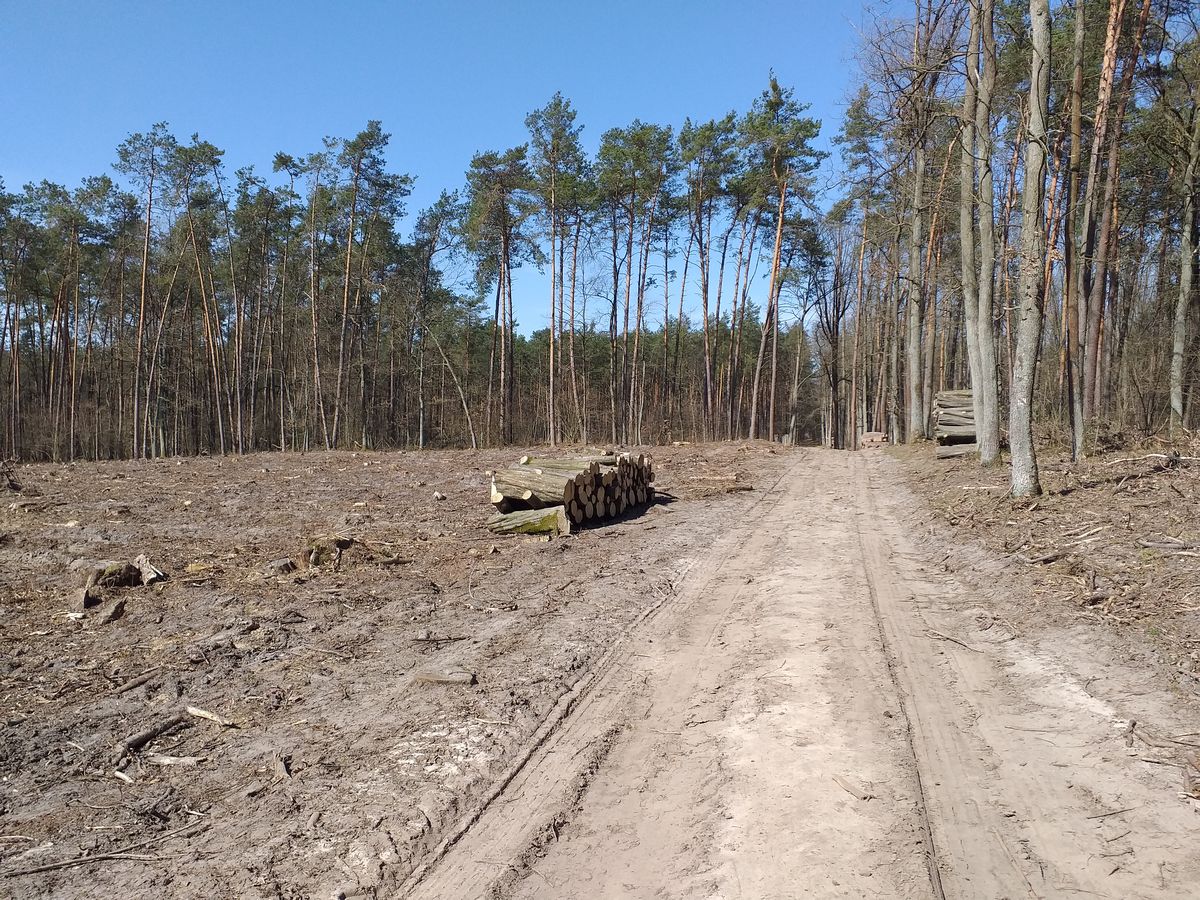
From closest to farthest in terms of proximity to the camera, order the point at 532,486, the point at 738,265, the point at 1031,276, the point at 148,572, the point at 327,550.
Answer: the point at 148,572, the point at 327,550, the point at 1031,276, the point at 532,486, the point at 738,265

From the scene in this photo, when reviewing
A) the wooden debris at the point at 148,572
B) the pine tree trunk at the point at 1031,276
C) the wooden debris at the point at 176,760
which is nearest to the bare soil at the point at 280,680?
the wooden debris at the point at 176,760

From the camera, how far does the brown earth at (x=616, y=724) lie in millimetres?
3150

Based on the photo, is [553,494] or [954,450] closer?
[553,494]

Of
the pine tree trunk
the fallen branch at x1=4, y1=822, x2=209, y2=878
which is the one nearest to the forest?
the pine tree trunk

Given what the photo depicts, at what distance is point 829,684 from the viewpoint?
493cm

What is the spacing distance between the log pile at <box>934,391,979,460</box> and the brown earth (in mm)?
8171

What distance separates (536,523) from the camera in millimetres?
10820

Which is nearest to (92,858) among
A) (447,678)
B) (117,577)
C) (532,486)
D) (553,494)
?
(447,678)

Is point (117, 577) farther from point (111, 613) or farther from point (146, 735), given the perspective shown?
point (146, 735)

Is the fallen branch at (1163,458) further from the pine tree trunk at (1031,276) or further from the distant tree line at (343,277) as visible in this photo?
the distant tree line at (343,277)

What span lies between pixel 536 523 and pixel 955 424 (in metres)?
12.0

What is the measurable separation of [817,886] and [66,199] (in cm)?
3891

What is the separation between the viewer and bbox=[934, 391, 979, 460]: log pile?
17000 millimetres

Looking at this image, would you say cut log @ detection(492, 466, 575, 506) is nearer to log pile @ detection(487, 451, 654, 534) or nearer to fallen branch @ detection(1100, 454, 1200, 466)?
log pile @ detection(487, 451, 654, 534)
